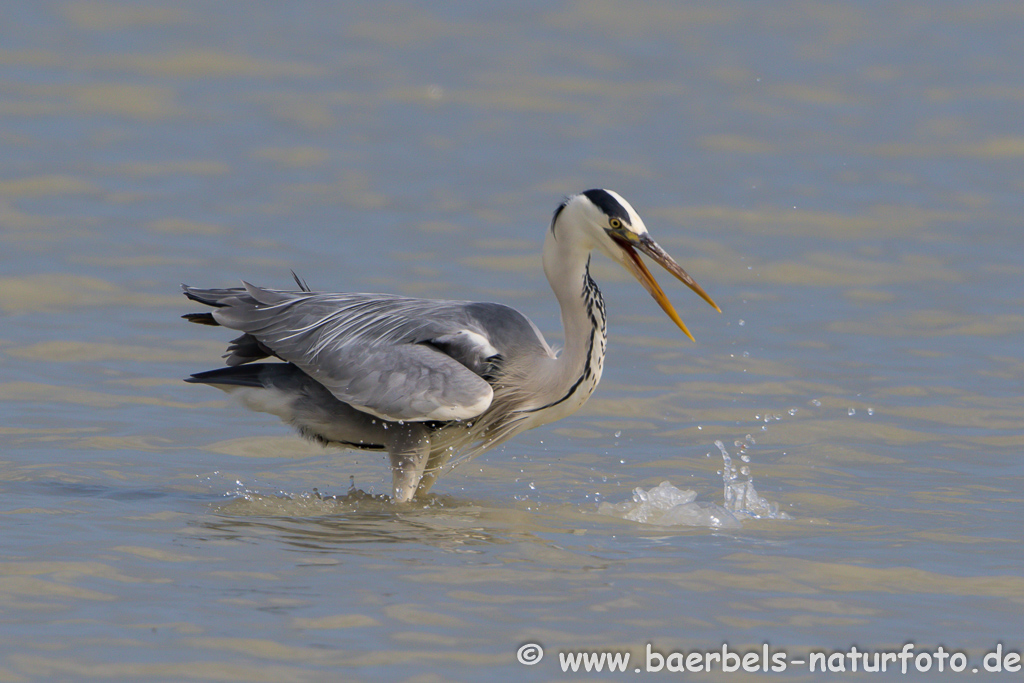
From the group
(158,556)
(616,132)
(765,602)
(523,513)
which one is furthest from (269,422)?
(616,132)

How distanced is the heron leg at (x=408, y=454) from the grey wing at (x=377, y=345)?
0.29 meters

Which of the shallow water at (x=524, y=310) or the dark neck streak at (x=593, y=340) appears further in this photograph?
the dark neck streak at (x=593, y=340)

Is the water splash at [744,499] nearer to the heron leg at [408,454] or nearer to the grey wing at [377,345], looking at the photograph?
the grey wing at [377,345]

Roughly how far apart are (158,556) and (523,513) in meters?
2.12

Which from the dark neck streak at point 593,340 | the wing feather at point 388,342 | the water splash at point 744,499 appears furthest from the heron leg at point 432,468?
the water splash at point 744,499

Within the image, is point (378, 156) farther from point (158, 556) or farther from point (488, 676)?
point (488, 676)

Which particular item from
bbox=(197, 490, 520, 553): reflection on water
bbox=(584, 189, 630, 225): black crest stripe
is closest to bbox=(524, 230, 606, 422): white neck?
bbox=(584, 189, 630, 225): black crest stripe

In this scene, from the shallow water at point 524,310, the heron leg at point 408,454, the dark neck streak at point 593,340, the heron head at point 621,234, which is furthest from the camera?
the heron leg at point 408,454

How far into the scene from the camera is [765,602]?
6395 millimetres

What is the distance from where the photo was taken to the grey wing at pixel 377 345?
302 inches

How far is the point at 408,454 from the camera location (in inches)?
315

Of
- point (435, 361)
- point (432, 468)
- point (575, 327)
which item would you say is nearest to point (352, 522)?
point (432, 468)

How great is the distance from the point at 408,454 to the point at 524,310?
5.45 metres

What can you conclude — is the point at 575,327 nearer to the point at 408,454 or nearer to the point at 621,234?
the point at 621,234
